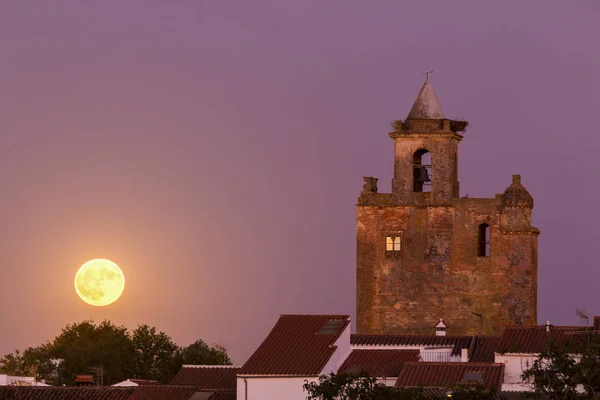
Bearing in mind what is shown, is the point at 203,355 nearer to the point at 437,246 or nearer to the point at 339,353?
the point at 437,246

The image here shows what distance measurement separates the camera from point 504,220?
337ft

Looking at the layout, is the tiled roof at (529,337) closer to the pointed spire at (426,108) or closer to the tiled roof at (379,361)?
the tiled roof at (379,361)

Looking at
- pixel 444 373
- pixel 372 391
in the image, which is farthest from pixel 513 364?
pixel 372 391

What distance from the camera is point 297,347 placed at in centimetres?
7788

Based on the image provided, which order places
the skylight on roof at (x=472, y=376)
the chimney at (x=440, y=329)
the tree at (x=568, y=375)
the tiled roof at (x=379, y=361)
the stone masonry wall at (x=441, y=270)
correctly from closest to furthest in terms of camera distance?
1. the tree at (x=568, y=375)
2. the skylight on roof at (x=472, y=376)
3. the tiled roof at (x=379, y=361)
4. the chimney at (x=440, y=329)
5. the stone masonry wall at (x=441, y=270)

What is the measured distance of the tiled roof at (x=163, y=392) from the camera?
76.2m

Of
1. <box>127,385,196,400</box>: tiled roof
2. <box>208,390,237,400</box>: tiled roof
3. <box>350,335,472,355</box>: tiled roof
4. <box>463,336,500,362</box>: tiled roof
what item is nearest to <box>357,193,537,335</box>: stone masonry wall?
<box>350,335,472,355</box>: tiled roof

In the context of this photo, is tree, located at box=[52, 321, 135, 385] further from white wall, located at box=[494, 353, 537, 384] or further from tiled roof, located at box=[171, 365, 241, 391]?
white wall, located at box=[494, 353, 537, 384]

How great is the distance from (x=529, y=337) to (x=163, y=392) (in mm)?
13042

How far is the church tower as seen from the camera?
102438mm

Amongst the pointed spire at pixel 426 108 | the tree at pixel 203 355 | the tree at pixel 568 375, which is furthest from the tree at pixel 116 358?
the tree at pixel 568 375

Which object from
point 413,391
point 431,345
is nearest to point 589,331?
point 413,391

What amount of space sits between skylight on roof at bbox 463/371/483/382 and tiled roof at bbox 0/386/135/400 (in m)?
12.4

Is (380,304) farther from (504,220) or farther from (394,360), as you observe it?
(394,360)
